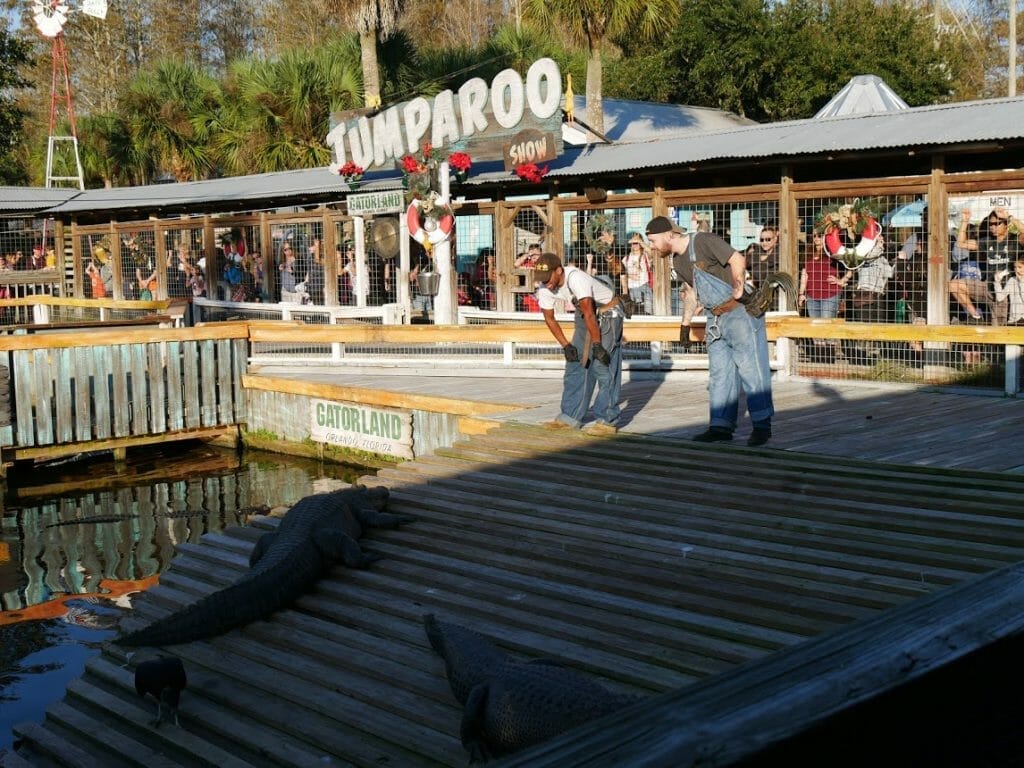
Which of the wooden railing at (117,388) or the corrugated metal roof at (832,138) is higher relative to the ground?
the corrugated metal roof at (832,138)

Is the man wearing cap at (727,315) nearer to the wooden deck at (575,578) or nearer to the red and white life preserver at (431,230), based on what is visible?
the wooden deck at (575,578)

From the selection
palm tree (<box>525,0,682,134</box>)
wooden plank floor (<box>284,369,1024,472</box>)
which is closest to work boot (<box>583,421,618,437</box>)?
wooden plank floor (<box>284,369,1024,472</box>)

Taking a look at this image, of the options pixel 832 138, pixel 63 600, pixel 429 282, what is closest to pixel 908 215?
pixel 832 138

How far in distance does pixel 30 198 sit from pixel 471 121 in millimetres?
14164

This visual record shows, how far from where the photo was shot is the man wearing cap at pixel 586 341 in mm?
8797

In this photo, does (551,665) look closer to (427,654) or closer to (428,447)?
(427,654)

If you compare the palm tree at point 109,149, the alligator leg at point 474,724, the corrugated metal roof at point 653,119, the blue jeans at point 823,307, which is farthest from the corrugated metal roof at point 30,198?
the alligator leg at point 474,724

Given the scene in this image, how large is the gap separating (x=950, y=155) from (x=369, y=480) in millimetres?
9174

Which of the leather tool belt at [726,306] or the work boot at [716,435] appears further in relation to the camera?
the work boot at [716,435]

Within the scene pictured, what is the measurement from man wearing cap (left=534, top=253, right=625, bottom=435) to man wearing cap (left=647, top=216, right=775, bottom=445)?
2.81ft

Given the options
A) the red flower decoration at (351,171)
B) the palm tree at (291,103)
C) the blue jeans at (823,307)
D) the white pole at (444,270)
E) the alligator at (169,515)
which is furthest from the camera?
the palm tree at (291,103)

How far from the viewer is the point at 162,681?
527 cm

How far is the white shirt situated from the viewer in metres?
8.79

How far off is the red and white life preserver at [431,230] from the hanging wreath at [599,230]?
2.01 m
